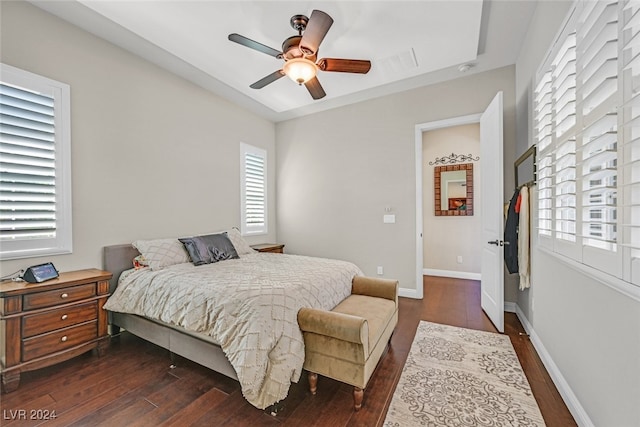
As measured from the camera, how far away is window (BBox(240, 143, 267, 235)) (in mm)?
4426

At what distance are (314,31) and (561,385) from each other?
308 cm

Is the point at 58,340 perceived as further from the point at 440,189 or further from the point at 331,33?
the point at 440,189

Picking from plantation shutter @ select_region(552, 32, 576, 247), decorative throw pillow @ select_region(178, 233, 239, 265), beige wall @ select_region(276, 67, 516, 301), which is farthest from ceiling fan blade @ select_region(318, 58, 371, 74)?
decorative throw pillow @ select_region(178, 233, 239, 265)

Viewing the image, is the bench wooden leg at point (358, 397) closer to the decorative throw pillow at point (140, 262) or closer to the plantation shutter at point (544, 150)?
the plantation shutter at point (544, 150)

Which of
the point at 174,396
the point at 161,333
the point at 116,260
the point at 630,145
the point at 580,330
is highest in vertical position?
the point at 630,145

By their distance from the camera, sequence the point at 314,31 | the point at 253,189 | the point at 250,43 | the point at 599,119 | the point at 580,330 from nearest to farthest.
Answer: the point at 599,119
the point at 580,330
the point at 314,31
the point at 250,43
the point at 253,189

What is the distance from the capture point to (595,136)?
144cm

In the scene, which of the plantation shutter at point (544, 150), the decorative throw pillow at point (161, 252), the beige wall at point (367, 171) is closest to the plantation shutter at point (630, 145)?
the plantation shutter at point (544, 150)

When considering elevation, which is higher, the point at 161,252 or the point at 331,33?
the point at 331,33

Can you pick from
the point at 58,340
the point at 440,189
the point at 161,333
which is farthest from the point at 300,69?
the point at 440,189

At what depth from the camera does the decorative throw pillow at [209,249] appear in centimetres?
291

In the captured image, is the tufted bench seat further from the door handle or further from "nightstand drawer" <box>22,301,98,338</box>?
"nightstand drawer" <box>22,301,98,338</box>

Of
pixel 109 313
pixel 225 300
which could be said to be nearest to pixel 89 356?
pixel 109 313

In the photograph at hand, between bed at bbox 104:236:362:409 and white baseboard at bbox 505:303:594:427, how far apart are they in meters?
1.61
